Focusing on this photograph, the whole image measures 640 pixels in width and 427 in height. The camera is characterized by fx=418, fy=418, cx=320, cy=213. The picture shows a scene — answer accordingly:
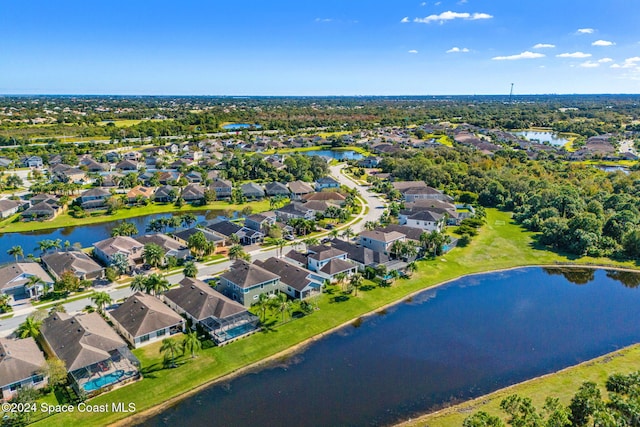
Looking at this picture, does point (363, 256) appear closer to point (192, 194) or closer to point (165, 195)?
point (192, 194)

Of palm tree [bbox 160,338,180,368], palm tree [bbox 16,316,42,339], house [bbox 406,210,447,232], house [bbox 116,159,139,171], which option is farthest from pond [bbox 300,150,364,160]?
palm tree [bbox 16,316,42,339]

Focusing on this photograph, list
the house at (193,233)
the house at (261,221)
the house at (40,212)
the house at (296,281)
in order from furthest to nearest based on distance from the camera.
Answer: the house at (40,212) < the house at (261,221) < the house at (193,233) < the house at (296,281)

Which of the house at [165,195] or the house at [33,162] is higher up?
the house at [33,162]

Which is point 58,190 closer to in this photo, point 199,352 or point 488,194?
point 199,352

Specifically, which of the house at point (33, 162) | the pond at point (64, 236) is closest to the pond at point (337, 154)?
the pond at point (64, 236)

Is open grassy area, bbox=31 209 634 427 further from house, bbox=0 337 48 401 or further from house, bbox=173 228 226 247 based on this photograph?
house, bbox=173 228 226 247

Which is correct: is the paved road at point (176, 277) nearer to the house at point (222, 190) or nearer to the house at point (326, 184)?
the house at point (326, 184)

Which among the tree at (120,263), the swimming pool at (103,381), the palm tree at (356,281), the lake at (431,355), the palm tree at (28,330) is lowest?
the lake at (431,355)
